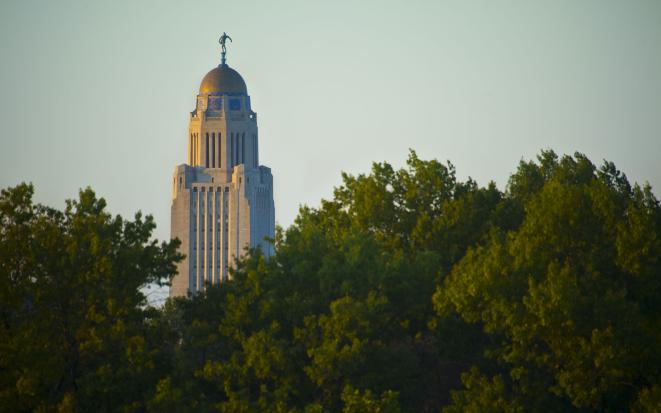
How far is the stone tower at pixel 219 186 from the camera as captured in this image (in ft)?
518

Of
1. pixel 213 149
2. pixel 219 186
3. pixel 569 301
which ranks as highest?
pixel 213 149

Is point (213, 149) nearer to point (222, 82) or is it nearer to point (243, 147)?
point (243, 147)

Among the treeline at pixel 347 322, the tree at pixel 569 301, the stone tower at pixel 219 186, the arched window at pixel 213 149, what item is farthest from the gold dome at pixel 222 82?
the tree at pixel 569 301

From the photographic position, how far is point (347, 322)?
60.2m

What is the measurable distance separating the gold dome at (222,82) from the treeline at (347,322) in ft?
311

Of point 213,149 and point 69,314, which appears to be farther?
point 213,149

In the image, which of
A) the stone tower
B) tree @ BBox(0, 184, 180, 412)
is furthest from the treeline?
the stone tower

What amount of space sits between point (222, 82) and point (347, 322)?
330 ft

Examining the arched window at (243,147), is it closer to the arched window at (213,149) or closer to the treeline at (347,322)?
the arched window at (213,149)

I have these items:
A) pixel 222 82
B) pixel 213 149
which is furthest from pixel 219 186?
pixel 222 82

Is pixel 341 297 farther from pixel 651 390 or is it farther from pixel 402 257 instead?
pixel 651 390

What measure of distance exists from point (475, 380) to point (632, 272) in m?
6.86

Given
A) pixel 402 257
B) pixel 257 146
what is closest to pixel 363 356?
pixel 402 257

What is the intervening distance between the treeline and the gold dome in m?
94.9
